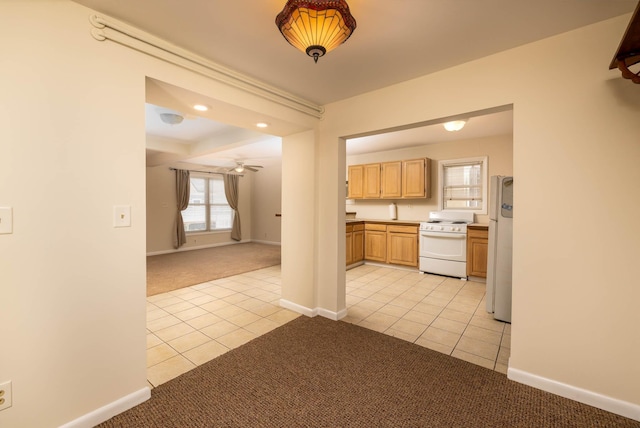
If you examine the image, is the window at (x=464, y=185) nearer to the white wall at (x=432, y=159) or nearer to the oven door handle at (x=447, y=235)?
the white wall at (x=432, y=159)

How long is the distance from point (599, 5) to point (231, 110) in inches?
101

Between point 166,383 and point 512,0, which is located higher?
point 512,0

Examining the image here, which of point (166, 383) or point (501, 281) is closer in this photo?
point (166, 383)

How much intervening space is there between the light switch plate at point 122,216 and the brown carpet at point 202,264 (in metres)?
2.71

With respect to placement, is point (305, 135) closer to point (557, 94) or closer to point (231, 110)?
point (231, 110)

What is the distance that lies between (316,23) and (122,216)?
161 cm

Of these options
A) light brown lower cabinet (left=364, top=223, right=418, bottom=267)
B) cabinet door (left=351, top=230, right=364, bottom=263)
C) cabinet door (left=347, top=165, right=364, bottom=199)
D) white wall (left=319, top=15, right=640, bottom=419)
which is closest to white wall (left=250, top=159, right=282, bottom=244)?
cabinet door (left=347, top=165, right=364, bottom=199)

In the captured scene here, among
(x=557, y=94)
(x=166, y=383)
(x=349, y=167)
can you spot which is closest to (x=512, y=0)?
(x=557, y=94)

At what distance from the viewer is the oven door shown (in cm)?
459

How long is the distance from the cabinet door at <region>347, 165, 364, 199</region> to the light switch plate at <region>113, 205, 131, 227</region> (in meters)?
4.90

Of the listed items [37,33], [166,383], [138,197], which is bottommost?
[166,383]

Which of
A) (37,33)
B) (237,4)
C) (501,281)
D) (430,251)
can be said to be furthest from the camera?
(430,251)

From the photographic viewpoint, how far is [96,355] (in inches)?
62.9

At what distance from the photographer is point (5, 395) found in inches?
52.5
